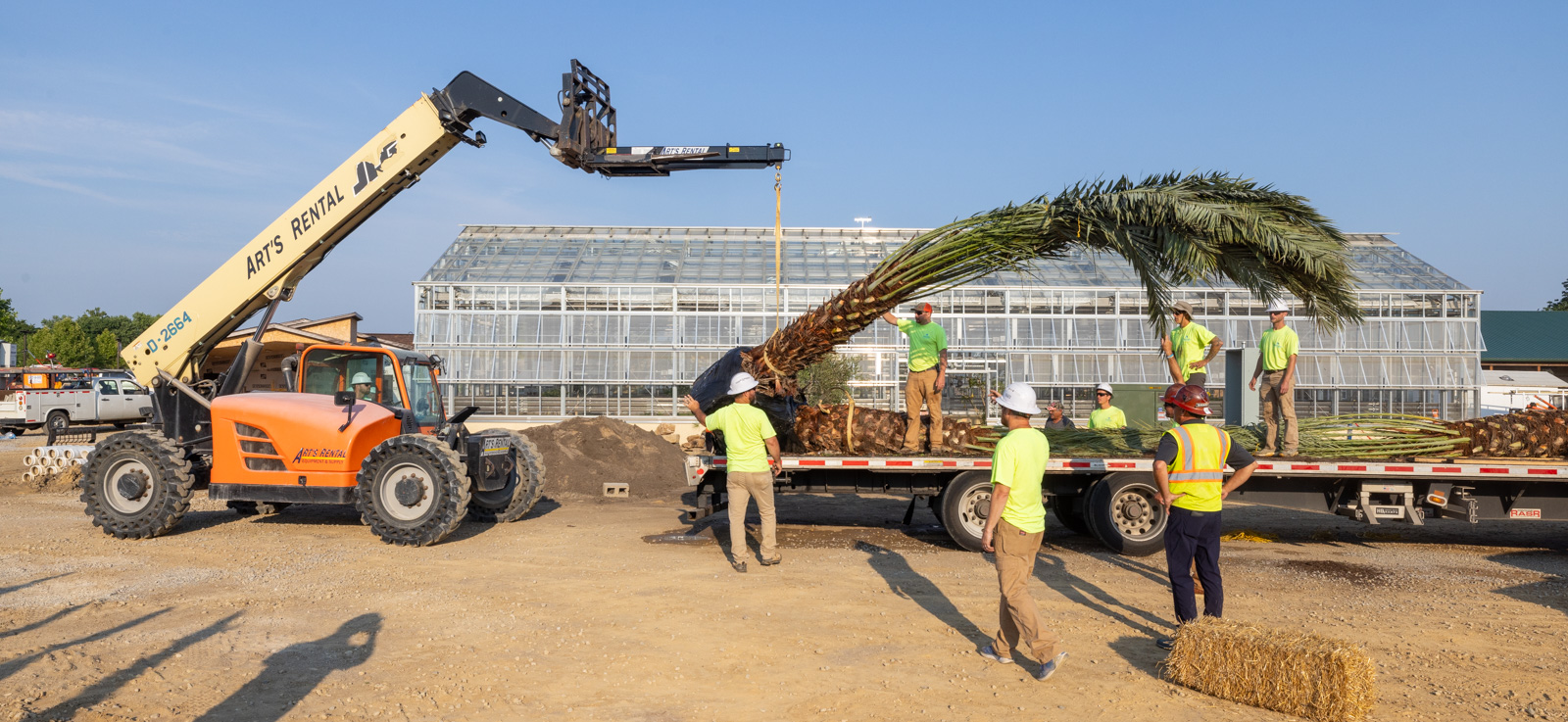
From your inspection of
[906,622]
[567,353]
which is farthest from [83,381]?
[906,622]

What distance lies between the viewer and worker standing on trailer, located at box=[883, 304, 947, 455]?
384 inches

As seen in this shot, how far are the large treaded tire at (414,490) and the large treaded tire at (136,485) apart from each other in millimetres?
2099

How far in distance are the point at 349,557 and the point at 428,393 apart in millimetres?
2640

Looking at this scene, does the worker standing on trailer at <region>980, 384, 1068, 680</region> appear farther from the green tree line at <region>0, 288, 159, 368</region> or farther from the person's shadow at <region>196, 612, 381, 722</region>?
the green tree line at <region>0, 288, 159, 368</region>

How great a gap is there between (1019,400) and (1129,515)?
4.72 metres

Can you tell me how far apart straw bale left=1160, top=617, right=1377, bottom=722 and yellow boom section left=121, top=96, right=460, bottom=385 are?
9.23 meters

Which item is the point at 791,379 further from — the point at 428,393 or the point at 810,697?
the point at 810,697

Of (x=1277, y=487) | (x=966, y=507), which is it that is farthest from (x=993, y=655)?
(x=1277, y=487)

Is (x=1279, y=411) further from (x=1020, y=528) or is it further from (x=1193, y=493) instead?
(x=1020, y=528)

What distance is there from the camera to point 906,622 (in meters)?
6.87

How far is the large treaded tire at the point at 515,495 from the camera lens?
11719 mm

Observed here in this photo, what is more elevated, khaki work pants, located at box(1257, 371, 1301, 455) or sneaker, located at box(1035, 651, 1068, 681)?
khaki work pants, located at box(1257, 371, 1301, 455)

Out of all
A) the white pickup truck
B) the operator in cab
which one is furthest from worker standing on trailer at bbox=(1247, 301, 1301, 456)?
the white pickup truck

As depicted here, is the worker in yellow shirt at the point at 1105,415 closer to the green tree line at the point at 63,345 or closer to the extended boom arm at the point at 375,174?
the extended boom arm at the point at 375,174
